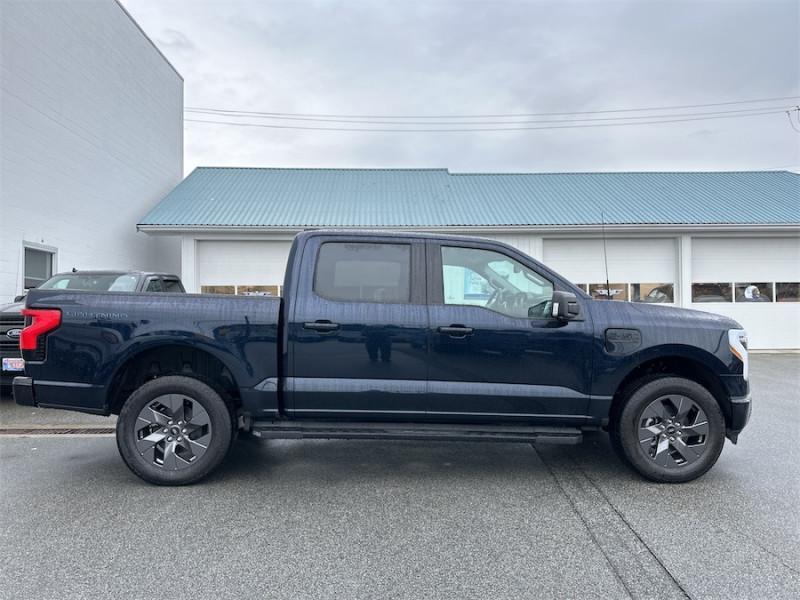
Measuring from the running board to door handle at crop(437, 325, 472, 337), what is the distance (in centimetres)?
76

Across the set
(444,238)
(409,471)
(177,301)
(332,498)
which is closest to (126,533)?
(332,498)

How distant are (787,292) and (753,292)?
0.98m

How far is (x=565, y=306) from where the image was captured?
3906mm

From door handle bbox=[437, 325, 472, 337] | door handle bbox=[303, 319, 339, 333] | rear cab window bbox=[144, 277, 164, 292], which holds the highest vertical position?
A: rear cab window bbox=[144, 277, 164, 292]

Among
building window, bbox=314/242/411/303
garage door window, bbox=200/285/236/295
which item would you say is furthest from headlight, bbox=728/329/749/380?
garage door window, bbox=200/285/236/295

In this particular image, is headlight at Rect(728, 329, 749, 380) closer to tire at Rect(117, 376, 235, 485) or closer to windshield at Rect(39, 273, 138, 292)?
tire at Rect(117, 376, 235, 485)

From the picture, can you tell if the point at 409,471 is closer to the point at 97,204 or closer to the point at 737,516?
the point at 737,516

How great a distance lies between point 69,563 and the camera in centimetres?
289

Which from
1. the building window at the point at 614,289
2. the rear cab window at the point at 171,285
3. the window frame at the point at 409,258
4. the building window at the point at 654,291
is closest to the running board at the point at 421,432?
the window frame at the point at 409,258

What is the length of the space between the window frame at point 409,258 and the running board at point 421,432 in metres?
1.02

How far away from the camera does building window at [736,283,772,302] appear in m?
Result: 13.9

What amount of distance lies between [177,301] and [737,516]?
449cm

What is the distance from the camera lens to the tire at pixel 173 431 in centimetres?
403

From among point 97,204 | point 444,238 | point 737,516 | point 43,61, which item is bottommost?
point 737,516
